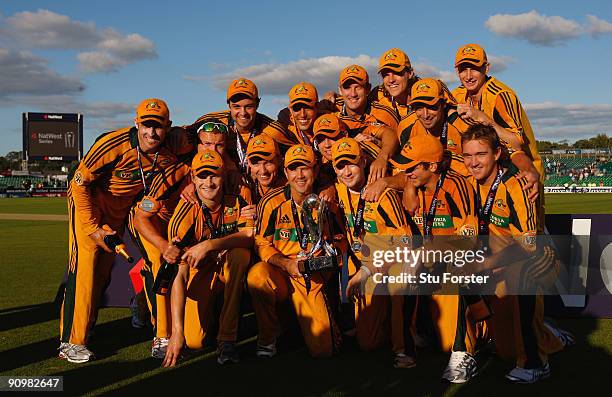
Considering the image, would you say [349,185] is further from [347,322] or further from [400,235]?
[347,322]

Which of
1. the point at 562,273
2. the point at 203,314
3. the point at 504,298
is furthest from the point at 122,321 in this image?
the point at 562,273

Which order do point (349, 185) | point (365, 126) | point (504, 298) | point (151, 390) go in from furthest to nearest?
point (365, 126)
point (349, 185)
point (504, 298)
point (151, 390)

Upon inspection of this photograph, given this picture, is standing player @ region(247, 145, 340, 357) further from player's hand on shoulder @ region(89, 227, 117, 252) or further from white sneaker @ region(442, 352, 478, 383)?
player's hand on shoulder @ region(89, 227, 117, 252)

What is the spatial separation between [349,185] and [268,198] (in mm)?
824

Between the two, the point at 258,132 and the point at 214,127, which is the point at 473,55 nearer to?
the point at 258,132

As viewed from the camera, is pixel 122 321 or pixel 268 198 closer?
pixel 268 198

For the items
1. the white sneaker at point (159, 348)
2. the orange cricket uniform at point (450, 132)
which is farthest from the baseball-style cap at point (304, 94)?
the white sneaker at point (159, 348)

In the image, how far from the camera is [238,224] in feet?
20.0

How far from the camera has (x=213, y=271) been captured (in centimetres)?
624

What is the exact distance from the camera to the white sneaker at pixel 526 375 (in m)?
4.85

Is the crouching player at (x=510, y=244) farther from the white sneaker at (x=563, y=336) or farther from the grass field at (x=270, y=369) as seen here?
the white sneaker at (x=563, y=336)

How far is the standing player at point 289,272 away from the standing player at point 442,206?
40.2 inches

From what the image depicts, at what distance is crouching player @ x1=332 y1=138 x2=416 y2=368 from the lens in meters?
5.48

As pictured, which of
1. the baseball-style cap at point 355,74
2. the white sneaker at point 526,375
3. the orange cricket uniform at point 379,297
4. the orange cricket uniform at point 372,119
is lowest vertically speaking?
the white sneaker at point 526,375
